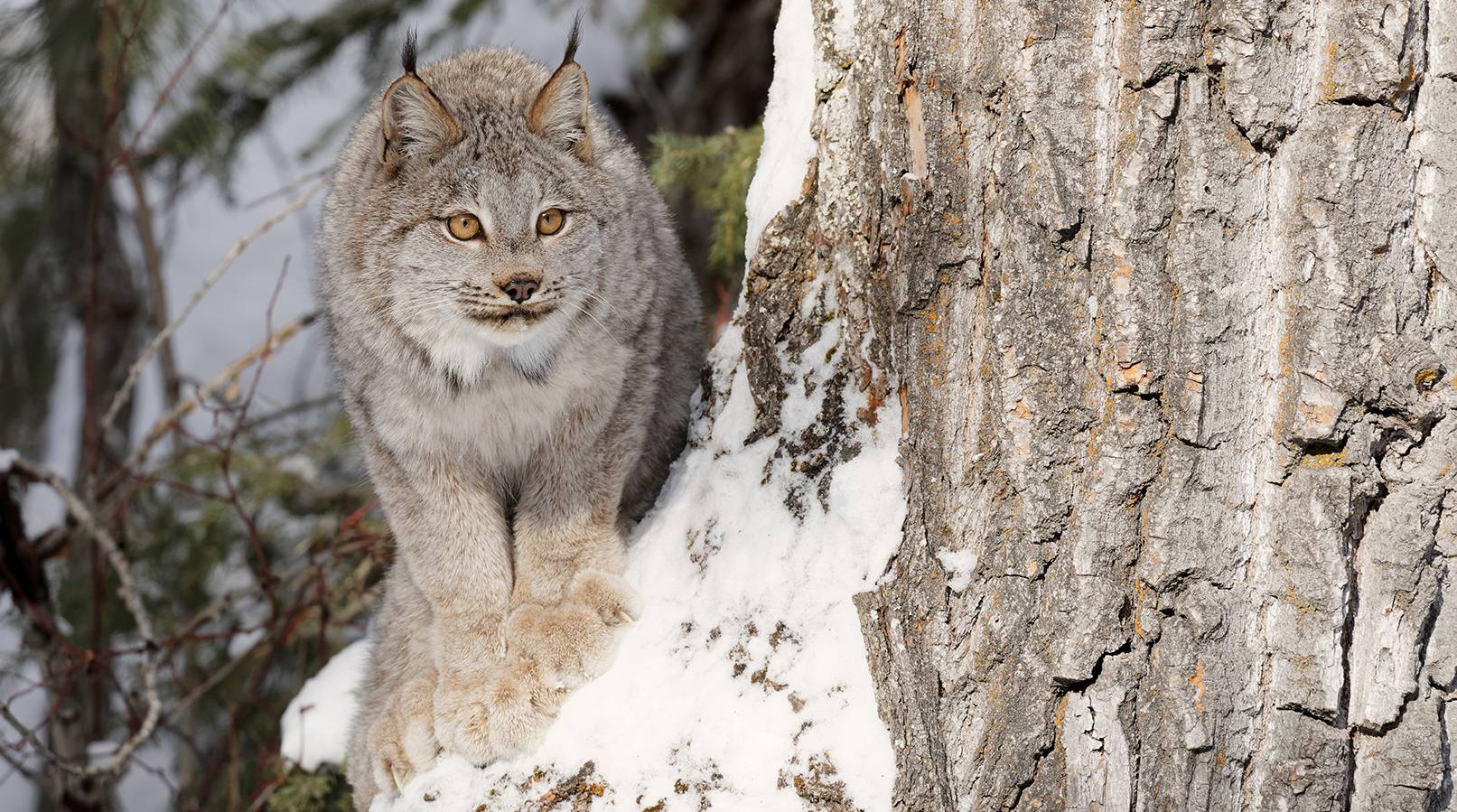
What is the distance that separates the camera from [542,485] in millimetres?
2971

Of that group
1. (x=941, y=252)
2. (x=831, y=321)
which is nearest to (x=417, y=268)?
(x=831, y=321)

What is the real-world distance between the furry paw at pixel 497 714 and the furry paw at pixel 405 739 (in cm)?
6

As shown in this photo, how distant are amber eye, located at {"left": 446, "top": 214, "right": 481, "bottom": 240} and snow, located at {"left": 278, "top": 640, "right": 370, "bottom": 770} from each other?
1538mm

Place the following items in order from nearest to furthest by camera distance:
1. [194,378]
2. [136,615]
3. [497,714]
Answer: [497,714] → [136,615] → [194,378]

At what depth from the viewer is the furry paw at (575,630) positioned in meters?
2.63

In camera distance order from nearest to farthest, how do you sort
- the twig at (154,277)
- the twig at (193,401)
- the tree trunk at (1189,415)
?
the tree trunk at (1189,415) → the twig at (193,401) → the twig at (154,277)

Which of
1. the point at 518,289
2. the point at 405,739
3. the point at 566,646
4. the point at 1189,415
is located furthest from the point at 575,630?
the point at 1189,415

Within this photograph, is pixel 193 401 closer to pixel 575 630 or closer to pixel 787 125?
pixel 575 630

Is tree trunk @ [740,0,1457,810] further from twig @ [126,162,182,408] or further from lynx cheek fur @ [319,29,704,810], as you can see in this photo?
twig @ [126,162,182,408]

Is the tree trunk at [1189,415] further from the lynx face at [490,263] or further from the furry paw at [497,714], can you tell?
the lynx face at [490,263]

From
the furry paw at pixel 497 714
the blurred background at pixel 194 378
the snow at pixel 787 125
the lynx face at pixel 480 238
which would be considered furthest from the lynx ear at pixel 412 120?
the furry paw at pixel 497 714

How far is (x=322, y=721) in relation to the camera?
3828mm

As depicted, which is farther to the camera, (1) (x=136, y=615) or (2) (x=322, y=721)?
(1) (x=136, y=615)

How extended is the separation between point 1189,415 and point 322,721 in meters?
3.02
